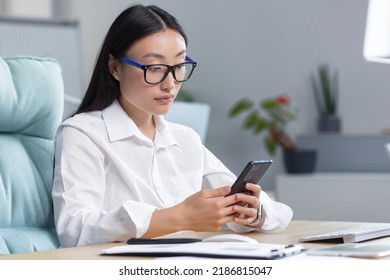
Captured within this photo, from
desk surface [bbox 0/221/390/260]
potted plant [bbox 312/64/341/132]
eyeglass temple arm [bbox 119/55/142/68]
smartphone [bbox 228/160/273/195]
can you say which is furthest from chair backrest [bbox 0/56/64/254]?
potted plant [bbox 312/64/341/132]

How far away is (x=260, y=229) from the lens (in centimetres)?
167

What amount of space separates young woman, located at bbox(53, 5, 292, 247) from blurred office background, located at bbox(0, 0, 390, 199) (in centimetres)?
281

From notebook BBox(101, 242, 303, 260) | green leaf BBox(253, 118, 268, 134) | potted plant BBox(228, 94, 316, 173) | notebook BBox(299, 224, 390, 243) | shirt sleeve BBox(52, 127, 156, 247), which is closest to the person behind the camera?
notebook BBox(101, 242, 303, 260)

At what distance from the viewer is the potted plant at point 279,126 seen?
173 inches

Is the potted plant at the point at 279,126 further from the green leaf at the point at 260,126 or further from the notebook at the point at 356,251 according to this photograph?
the notebook at the point at 356,251

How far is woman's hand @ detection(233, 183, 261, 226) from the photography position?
148cm

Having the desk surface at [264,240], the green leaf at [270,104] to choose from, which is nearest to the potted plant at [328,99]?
the green leaf at [270,104]

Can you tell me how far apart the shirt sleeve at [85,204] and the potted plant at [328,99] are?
3005mm

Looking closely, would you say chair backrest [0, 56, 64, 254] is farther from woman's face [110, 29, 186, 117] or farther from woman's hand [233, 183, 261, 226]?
woman's hand [233, 183, 261, 226]

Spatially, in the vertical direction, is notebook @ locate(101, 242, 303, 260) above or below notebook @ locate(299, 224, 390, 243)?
above

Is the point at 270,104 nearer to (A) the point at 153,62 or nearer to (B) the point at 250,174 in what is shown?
(A) the point at 153,62
